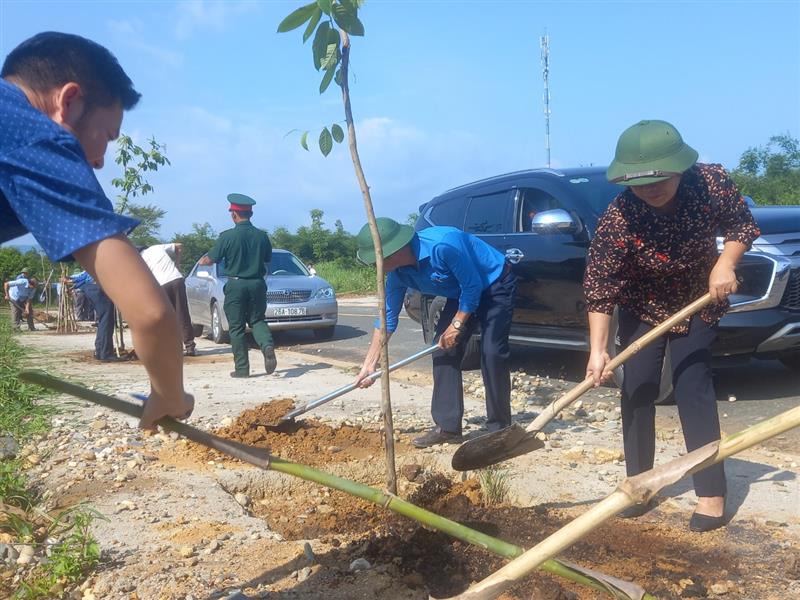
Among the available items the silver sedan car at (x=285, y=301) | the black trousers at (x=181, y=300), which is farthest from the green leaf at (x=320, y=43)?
the silver sedan car at (x=285, y=301)

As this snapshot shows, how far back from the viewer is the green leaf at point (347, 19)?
2795 millimetres

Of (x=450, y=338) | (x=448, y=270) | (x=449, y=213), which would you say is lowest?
(x=450, y=338)

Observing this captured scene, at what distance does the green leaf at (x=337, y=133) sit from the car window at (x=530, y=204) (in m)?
4.40

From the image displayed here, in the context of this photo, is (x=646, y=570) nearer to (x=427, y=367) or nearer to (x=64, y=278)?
(x=427, y=367)

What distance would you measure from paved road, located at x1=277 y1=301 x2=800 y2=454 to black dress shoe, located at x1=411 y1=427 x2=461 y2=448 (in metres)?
1.82

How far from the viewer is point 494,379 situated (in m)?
4.81

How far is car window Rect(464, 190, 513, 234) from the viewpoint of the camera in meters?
7.75

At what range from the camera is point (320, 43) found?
114 inches

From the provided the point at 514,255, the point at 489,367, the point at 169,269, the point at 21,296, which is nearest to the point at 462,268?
the point at 489,367

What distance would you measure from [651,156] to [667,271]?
56 centimetres

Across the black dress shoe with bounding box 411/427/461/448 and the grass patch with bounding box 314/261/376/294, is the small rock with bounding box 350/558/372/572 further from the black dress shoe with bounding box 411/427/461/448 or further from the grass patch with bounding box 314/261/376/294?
the grass patch with bounding box 314/261/376/294

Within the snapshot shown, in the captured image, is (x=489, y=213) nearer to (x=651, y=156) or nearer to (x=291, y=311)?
(x=651, y=156)

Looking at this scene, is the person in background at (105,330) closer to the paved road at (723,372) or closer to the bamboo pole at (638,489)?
the paved road at (723,372)

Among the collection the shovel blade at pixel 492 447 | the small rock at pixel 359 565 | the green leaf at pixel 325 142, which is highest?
the green leaf at pixel 325 142
